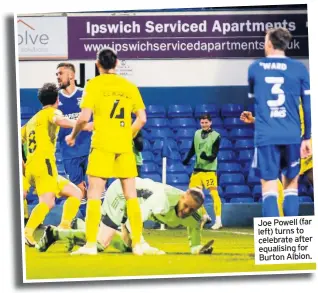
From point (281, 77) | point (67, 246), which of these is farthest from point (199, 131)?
point (67, 246)

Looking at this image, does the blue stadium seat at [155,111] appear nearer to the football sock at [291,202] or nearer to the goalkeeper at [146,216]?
the goalkeeper at [146,216]

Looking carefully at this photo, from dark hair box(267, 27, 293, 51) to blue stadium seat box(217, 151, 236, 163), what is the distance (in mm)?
709

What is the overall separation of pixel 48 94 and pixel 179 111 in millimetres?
806

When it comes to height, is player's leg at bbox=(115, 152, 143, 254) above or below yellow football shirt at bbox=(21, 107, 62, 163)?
below

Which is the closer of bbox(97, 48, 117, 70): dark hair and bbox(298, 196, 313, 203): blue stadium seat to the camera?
bbox(97, 48, 117, 70): dark hair

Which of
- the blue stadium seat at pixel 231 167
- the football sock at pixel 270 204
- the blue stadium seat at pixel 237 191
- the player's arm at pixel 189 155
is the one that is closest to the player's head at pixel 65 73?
the player's arm at pixel 189 155

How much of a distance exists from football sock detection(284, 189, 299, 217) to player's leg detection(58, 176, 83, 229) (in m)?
1.26

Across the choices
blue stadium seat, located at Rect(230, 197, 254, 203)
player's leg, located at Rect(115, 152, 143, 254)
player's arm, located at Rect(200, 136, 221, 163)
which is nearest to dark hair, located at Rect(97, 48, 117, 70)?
player's leg, located at Rect(115, 152, 143, 254)

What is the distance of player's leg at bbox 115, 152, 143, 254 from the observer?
6594mm

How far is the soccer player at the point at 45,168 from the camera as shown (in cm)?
661

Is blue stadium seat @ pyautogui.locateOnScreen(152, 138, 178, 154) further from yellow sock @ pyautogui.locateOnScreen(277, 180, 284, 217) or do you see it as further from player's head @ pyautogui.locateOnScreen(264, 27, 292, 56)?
player's head @ pyautogui.locateOnScreen(264, 27, 292, 56)

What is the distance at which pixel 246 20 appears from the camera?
21.8ft

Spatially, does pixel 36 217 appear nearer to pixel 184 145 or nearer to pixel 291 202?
pixel 184 145

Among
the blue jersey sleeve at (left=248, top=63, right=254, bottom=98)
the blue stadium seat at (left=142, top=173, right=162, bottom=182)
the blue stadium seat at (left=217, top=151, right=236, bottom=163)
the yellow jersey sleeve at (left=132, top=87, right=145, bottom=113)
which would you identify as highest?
the blue jersey sleeve at (left=248, top=63, right=254, bottom=98)
